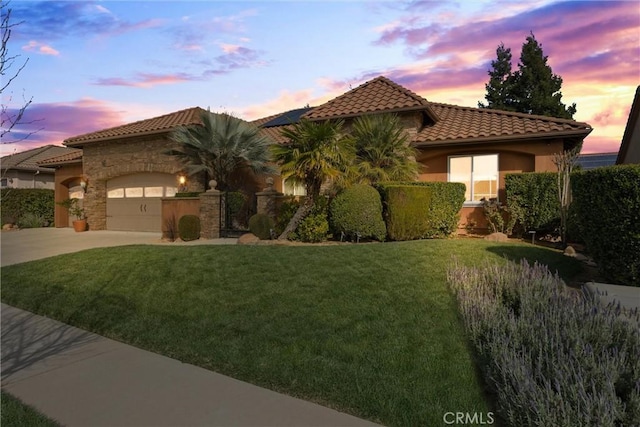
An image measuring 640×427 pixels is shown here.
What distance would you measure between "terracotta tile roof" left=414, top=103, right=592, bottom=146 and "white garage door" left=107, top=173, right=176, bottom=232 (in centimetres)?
1204

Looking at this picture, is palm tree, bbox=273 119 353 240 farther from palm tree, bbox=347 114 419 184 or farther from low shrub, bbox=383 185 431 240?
low shrub, bbox=383 185 431 240

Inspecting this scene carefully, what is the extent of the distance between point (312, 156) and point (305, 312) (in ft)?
20.4

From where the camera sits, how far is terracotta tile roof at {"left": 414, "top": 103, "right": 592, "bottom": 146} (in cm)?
1329

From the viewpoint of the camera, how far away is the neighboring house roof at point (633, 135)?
563 inches

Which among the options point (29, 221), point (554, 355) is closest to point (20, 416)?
point (554, 355)

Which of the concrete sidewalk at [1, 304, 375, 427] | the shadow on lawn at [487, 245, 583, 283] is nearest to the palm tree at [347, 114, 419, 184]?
the shadow on lawn at [487, 245, 583, 283]

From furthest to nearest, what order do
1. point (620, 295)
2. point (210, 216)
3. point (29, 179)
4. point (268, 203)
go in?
point (29, 179) → point (210, 216) → point (268, 203) → point (620, 295)

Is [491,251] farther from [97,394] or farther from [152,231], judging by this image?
[152,231]

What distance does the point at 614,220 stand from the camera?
20.6 ft

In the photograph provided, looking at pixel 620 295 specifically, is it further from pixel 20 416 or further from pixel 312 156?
pixel 312 156

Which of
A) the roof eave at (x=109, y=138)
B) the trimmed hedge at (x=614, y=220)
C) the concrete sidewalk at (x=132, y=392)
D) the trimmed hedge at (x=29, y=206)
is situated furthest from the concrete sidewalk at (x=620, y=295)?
the trimmed hedge at (x=29, y=206)

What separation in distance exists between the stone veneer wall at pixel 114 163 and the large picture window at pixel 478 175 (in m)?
11.7

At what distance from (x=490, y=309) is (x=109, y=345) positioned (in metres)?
4.74

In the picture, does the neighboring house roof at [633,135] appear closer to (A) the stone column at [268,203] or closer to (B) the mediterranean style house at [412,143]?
(B) the mediterranean style house at [412,143]
